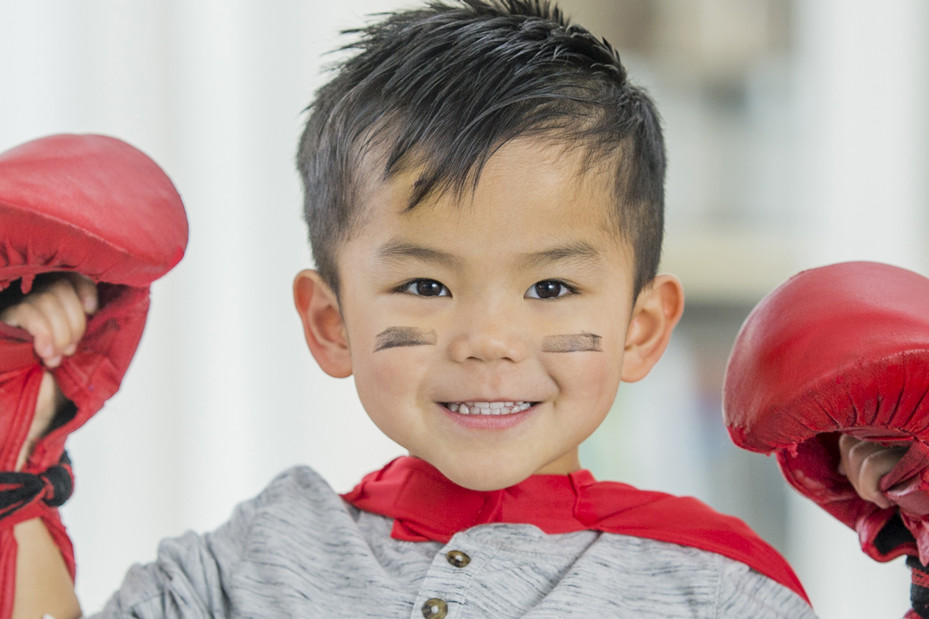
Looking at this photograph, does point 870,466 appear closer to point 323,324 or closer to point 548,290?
point 548,290

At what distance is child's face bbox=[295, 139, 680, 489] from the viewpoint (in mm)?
751

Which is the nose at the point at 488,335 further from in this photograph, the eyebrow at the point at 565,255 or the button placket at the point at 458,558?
the button placket at the point at 458,558

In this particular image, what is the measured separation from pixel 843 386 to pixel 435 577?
0.31 metres

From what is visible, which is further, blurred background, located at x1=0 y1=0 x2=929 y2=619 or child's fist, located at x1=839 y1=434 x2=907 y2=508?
blurred background, located at x1=0 y1=0 x2=929 y2=619

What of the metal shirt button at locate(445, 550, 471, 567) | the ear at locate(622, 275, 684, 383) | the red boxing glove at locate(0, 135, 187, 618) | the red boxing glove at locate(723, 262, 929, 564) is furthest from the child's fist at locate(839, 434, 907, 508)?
the red boxing glove at locate(0, 135, 187, 618)

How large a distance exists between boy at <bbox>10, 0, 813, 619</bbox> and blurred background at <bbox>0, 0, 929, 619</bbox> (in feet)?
3.21

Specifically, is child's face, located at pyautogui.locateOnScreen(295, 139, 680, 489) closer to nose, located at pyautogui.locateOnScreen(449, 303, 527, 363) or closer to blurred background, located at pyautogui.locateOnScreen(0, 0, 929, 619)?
nose, located at pyautogui.locateOnScreen(449, 303, 527, 363)

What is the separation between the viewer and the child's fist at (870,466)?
0.78 meters

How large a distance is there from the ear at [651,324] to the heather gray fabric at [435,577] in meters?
0.14

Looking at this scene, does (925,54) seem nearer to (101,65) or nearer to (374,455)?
(374,455)

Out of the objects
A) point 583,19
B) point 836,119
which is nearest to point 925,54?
point 836,119

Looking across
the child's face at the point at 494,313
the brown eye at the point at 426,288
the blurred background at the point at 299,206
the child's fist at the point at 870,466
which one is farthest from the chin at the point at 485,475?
the blurred background at the point at 299,206

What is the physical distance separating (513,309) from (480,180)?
9 centimetres

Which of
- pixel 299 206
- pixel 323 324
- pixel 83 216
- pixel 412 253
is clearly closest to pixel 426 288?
pixel 412 253
